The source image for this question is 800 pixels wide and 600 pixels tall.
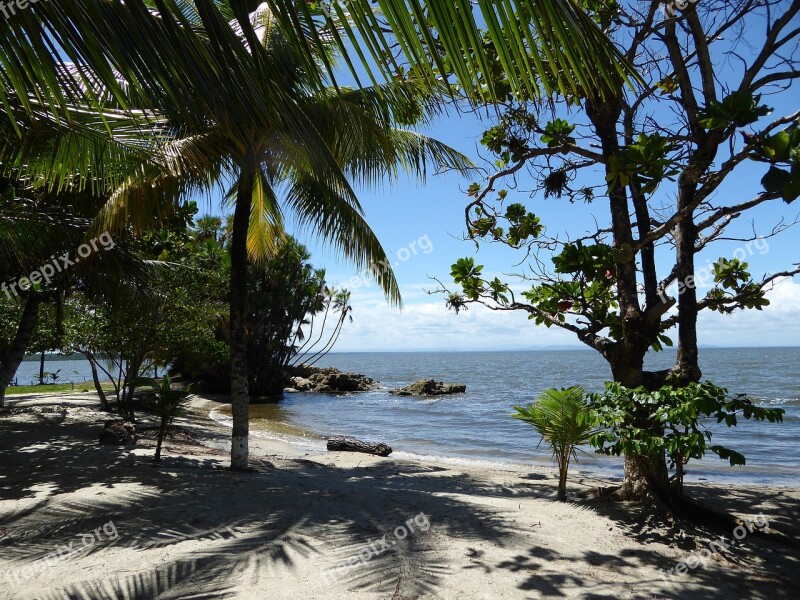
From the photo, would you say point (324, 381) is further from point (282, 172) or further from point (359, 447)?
point (282, 172)

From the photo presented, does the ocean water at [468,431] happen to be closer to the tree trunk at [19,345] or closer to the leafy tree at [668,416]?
the leafy tree at [668,416]

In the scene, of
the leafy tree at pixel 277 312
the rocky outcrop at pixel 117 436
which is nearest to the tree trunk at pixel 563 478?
the rocky outcrop at pixel 117 436

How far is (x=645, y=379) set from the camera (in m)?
6.47

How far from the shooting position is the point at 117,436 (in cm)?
1060

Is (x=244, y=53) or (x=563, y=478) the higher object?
(x=244, y=53)

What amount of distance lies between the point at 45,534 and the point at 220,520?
5.07 feet

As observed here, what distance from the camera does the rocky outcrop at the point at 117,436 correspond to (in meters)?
10.5

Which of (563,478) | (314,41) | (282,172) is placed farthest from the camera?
(282,172)

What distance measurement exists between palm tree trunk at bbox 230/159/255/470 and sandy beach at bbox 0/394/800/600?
0.51m

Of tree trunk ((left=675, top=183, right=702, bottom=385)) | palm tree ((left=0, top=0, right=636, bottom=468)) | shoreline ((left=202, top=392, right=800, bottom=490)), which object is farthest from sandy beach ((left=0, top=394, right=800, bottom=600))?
shoreline ((left=202, top=392, right=800, bottom=490))

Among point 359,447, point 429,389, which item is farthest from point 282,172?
point 429,389

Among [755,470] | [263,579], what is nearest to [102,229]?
[263,579]

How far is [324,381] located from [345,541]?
3653cm

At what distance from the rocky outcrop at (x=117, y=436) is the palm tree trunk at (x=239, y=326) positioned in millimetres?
3537
